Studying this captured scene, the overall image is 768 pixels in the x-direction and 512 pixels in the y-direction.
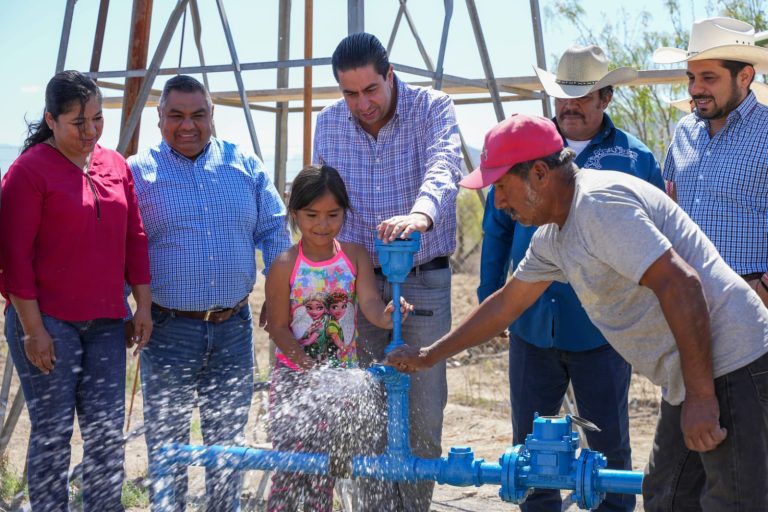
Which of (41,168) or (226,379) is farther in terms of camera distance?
(226,379)

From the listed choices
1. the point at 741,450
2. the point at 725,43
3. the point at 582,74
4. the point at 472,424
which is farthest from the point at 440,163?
the point at 472,424

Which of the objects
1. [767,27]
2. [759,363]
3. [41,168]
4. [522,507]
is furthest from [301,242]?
[767,27]

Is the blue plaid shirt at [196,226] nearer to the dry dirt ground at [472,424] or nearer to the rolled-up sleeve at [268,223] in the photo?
the rolled-up sleeve at [268,223]

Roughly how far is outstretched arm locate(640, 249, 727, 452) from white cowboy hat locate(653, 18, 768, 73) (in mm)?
1534

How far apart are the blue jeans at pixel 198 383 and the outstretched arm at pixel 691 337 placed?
6.81 feet

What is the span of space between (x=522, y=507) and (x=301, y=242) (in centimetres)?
140

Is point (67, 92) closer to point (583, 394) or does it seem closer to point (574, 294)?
point (574, 294)

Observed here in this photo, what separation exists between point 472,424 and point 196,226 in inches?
142

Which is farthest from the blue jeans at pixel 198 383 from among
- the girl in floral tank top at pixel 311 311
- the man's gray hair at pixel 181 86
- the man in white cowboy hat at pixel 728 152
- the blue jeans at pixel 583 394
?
the man in white cowboy hat at pixel 728 152

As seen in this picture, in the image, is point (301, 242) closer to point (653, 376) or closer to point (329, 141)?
point (329, 141)

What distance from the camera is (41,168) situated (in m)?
3.85

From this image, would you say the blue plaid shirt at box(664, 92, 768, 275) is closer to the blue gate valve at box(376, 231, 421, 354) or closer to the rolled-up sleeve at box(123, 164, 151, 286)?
the blue gate valve at box(376, 231, 421, 354)

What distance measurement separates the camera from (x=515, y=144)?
2848 mm

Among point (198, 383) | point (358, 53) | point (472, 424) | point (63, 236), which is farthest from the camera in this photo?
point (472, 424)
